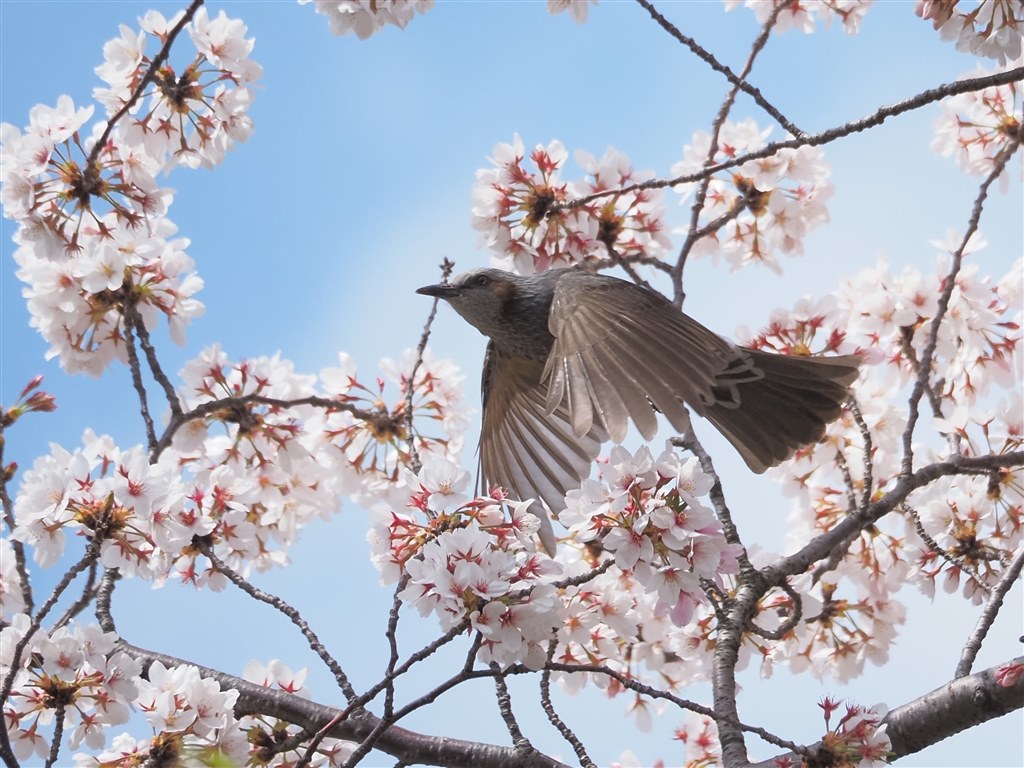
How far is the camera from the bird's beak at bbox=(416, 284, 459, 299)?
432cm

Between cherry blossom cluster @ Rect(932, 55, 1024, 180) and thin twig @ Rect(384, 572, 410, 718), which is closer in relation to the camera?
thin twig @ Rect(384, 572, 410, 718)

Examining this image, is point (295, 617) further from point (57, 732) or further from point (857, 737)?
point (857, 737)

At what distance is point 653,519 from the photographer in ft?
7.86

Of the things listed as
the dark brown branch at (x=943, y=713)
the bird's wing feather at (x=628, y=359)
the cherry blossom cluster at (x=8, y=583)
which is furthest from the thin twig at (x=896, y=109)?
the cherry blossom cluster at (x=8, y=583)

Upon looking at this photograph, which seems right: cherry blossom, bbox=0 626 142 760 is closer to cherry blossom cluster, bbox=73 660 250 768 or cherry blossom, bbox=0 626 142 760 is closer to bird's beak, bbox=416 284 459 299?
cherry blossom cluster, bbox=73 660 250 768

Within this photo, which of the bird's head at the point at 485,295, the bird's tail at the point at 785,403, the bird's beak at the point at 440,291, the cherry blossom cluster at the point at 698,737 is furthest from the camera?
the bird's head at the point at 485,295

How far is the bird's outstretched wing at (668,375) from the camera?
9.41ft

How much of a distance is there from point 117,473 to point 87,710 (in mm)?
626

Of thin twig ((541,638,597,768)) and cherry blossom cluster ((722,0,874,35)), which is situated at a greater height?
cherry blossom cluster ((722,0,874,35))

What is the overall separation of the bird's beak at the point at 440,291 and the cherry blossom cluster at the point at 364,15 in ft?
4.02

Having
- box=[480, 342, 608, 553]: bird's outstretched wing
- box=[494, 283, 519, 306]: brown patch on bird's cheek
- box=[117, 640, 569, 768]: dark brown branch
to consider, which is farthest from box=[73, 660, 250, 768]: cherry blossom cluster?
box=[494, 283, 519, 306]: brown patch on bird's cheek

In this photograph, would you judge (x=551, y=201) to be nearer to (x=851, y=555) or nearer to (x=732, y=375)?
(x=732, y=375)

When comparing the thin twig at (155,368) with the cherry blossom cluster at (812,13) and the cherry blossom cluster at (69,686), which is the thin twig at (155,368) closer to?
the cherry blossom cluster at (69,686)

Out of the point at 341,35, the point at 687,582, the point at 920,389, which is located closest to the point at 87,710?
the point at 687,582
